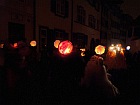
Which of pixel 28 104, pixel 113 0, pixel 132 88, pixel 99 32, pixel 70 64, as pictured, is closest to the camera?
pixel 28 104

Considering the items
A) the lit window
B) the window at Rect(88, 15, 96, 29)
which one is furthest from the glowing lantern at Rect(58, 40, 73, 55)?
the window at Rect(88, 15, 96, 29)

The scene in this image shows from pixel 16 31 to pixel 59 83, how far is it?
5.58 meters

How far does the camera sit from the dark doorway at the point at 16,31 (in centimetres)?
1231

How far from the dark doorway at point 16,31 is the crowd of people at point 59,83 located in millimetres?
3124

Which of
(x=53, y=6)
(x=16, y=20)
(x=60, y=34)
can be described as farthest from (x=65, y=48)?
(x=60, y=34)

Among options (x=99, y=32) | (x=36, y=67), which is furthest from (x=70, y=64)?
(x=99, y=32)

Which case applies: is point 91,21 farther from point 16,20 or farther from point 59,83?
point 59,83

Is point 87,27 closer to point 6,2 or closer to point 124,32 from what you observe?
point 6,2

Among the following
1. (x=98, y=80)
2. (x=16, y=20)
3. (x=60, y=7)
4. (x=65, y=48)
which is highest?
(x=60, y=7)

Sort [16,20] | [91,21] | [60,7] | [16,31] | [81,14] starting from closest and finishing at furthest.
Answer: [16,20], [16,31], [60,7], [81,14], [91,21]

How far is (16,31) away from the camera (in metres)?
12.8

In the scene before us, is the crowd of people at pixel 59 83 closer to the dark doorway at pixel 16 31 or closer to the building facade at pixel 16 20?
the building facade at pixel 16 20

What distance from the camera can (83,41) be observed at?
25891 millimetres

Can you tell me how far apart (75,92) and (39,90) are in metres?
1.26
